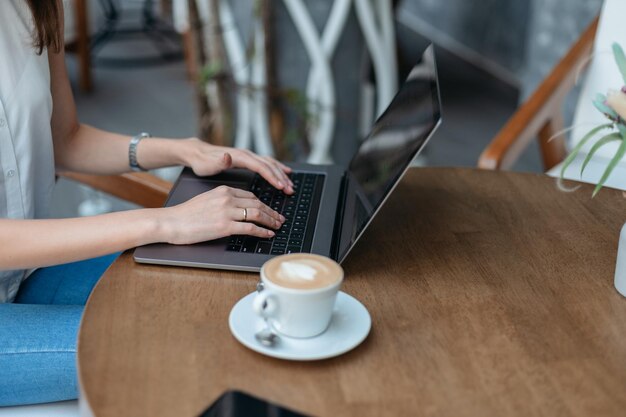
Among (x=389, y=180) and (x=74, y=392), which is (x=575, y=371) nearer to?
(x=389, y=180)

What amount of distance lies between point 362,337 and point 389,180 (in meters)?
0.22

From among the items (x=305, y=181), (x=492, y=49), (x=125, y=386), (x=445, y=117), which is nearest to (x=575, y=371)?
(x=125, y=386)

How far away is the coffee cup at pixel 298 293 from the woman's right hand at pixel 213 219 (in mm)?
203

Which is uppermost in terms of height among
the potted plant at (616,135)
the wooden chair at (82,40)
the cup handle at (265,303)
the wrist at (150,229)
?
the potted plant at (616,135)

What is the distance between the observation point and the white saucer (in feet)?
2.58

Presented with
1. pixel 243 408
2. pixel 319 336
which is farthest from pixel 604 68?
pixel 243 408

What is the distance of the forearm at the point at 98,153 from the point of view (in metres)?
1.32

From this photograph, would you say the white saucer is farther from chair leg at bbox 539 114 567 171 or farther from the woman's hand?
chair leg at bbox 539 114 567 171

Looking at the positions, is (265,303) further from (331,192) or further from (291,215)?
(331,192)

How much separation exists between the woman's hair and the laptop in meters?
0.30

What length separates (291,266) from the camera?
79 centimetres

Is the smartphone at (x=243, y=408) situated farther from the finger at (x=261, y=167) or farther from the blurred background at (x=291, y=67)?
the blurred background at (x=291, y=67)

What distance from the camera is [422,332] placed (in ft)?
2.79

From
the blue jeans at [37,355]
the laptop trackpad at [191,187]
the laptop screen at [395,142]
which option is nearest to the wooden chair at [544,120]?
the laptop screen at [395,142]
